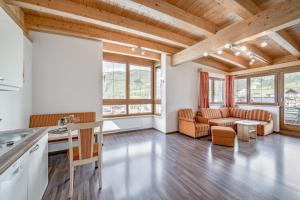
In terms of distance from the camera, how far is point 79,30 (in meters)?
3.31

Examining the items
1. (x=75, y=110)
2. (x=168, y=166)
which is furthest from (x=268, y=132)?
(x=75, y=110)

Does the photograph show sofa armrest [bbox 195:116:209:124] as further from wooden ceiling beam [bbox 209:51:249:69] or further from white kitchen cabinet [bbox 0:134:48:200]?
white kitchen cabinet [bbox 0:134:48:200]

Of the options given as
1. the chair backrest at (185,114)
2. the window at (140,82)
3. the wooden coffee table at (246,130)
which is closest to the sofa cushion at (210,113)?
the chair backrest at (185,114)

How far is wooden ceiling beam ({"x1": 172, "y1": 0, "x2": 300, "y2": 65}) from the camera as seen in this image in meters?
2.12

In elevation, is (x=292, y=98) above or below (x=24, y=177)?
above

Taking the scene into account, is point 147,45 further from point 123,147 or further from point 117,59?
point 123,147

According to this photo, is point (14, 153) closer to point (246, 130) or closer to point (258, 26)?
point (258, 26)

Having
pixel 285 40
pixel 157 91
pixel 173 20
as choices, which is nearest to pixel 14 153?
pixel 173 20

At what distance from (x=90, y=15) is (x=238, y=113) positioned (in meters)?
6.38

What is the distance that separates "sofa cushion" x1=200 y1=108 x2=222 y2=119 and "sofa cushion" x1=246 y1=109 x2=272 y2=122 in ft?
3.62

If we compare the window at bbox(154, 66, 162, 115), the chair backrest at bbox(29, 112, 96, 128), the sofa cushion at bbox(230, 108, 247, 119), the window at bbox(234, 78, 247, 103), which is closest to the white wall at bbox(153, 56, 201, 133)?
the window at bbox(154, 66, 162, 115)

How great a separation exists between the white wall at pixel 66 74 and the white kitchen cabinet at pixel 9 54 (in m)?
1.65

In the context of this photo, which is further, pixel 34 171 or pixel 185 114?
pixel 185 114

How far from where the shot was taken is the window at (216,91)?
6.29m
